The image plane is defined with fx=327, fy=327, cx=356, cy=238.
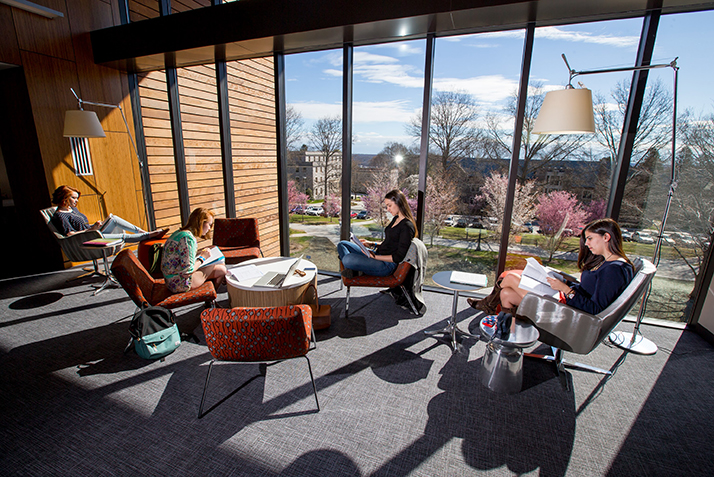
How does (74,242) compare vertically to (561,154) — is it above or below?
below

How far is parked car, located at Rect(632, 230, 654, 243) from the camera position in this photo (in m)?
3.26

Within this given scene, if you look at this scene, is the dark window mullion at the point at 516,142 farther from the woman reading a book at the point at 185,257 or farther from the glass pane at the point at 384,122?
the woman reading a book at the point at 185,257

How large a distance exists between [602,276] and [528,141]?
5.69ft

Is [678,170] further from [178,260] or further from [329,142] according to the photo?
[178,260]

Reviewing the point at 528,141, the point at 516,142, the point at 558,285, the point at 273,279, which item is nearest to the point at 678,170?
the point at 528,141

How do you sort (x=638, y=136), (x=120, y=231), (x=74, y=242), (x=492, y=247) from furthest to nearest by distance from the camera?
(x=120, y=231)
(x=74, y=242)
(x=492, y=247)
(x=638, y=136)

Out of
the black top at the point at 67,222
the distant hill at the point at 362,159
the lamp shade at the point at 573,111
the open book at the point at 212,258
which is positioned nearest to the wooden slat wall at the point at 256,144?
the distant hill at the point at 362,159

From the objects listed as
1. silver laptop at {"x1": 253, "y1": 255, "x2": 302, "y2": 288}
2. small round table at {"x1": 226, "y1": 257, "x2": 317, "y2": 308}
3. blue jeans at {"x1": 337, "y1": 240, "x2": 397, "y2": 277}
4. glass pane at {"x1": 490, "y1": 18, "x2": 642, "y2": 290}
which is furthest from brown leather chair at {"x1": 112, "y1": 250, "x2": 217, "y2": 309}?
glass pane at {"x1": 490, "y1": 18, "x2": 642, "y2": 290}

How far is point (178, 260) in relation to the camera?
2850 mm

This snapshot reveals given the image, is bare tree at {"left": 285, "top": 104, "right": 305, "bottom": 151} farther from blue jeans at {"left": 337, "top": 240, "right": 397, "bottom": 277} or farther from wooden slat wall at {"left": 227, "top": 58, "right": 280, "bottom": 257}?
blue jeans at {"left": 337, "top": 240, "right": 397, "bottom": 277}

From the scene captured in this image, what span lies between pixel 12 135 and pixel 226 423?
5.10 meters

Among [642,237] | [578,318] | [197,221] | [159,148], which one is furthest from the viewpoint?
[159,148]

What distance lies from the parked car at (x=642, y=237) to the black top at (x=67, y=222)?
6365mm

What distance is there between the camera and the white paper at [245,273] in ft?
10.3
